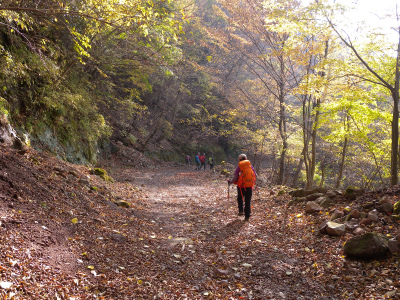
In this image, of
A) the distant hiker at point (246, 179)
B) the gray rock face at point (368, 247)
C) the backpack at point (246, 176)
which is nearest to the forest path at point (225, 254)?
the distant hiker at point (246, 179)

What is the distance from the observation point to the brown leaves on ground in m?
3.08

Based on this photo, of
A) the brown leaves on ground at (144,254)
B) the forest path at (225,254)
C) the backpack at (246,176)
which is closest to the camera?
the brown leaves on ground at (144,254)

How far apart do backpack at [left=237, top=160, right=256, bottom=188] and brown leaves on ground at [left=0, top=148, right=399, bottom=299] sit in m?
1.06

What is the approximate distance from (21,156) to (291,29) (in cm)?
842

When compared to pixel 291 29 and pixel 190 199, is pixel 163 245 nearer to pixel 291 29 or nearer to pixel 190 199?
pixel 190 199

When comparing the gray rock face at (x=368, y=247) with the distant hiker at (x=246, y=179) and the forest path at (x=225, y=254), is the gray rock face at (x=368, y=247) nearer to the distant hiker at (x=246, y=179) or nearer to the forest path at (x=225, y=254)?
the forest path at (x=225, y=254)

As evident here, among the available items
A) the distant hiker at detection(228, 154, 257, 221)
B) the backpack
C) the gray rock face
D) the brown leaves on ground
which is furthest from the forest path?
the backpack

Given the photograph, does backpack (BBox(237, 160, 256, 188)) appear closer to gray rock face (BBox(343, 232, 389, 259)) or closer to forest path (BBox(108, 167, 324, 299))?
forest path (BBox(108, 167, 324, 299))

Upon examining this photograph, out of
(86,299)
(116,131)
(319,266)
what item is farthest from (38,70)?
(116,131)

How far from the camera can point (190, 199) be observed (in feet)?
34.4

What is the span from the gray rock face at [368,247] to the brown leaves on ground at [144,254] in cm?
16

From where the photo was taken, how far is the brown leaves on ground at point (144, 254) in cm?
308

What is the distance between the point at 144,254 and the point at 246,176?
11.6ft

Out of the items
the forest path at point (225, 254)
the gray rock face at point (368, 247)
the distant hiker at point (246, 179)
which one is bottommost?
the forest path at point (225, 254)
